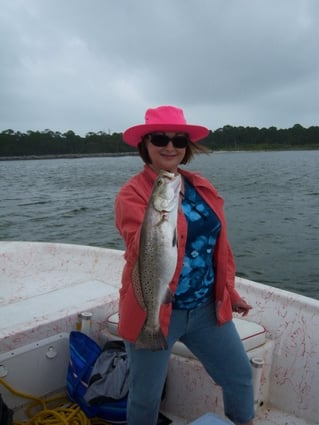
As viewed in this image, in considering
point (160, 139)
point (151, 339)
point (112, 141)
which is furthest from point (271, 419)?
point (112, 141)

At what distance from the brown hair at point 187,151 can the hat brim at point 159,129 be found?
1.2 inches

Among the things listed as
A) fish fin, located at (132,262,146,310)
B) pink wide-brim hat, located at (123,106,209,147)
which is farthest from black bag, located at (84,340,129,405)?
pink wide-brim hat, located at (123,106,209,147)

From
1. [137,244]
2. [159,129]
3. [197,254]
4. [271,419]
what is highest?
[159,129]

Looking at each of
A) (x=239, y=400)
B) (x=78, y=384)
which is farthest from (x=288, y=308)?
(x=78, y=384)

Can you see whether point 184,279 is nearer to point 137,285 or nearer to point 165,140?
point 137,285

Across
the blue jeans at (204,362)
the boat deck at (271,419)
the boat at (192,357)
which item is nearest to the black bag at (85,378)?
the boat at (192,357)

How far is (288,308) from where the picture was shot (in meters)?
3.95

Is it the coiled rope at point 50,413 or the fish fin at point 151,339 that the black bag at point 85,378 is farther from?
the fish fin at point 151,339

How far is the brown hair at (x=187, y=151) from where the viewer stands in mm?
2703

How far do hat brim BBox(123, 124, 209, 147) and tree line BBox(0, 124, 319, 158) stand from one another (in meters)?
109

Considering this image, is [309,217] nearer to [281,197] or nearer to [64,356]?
[281,197]

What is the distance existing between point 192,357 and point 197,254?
4.56ft

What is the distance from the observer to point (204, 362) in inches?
111

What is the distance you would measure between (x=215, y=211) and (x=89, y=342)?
1.81 metres
